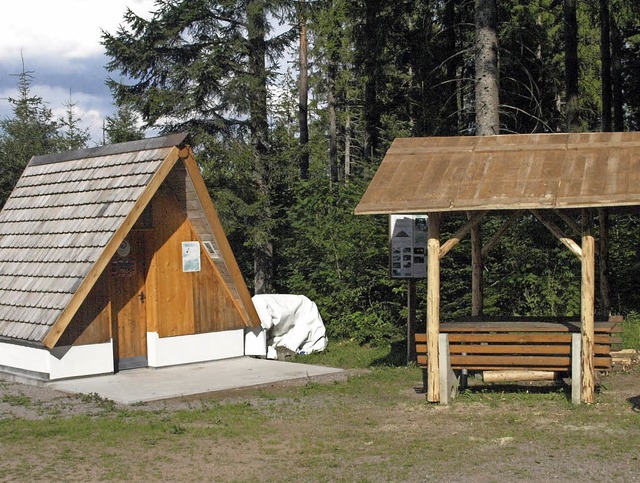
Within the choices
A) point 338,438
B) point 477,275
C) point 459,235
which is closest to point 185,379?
point 477,275

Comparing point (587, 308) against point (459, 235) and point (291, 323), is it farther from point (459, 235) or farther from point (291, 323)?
point (291, 323)

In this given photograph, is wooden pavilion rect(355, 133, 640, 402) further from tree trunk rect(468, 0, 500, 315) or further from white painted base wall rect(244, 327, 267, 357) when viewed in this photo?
white painted base wall rect(244, 327, 267, 357)

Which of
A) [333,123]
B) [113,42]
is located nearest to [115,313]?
[113,42]

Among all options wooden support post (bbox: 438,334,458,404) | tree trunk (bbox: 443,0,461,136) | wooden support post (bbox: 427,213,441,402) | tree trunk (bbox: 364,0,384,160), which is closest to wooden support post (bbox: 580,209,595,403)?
wooden support post (bbox: 438,334,458,404)

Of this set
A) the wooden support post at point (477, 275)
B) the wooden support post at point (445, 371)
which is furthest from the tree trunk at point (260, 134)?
the wooden support post at point (445, 371)

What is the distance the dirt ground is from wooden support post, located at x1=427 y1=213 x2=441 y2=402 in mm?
302

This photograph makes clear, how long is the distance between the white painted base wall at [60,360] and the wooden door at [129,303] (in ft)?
1.45

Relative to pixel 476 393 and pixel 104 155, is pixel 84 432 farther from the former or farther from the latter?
pixel 104 155

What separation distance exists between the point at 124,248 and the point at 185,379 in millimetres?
2530

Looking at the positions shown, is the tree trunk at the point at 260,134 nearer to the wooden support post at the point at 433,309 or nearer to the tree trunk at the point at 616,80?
the tree trunk at the point at 616,80

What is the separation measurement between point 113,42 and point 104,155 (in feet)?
39.4

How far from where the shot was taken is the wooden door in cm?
1481

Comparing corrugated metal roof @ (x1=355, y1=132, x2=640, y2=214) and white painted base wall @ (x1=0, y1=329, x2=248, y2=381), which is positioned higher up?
corrugated metal roof @ (x1=355, y1=132, x2=640, y2=214)

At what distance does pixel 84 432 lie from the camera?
10.1 meters
